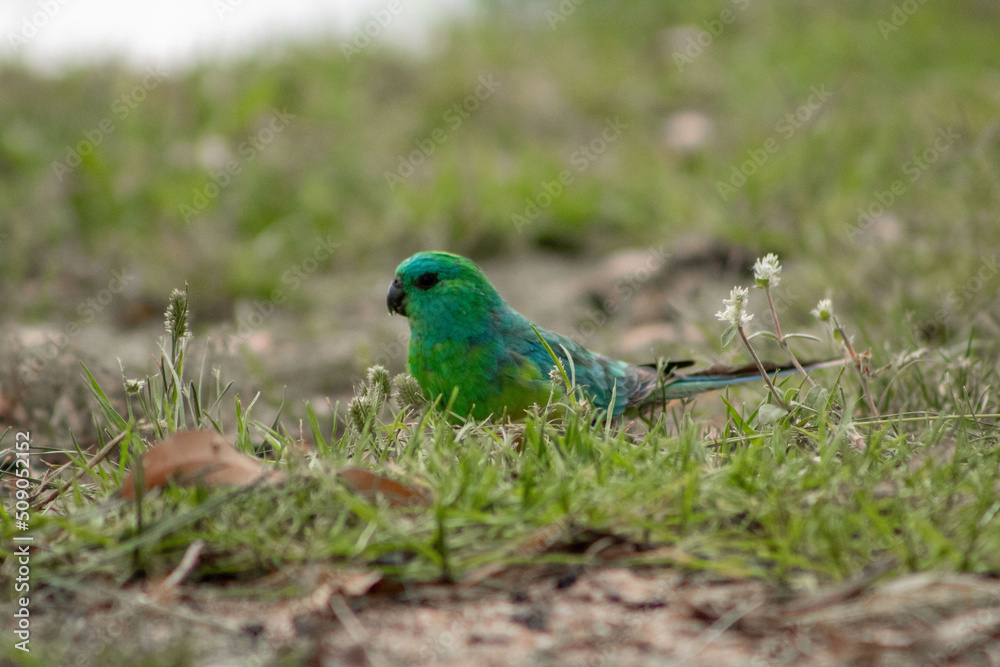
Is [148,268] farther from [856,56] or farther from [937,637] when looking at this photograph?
[856,56]

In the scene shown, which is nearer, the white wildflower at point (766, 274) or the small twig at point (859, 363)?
the white wildflower at point (766, 274)

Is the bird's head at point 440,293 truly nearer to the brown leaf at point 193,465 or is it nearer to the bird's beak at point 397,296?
the bird's beak at point 397,296

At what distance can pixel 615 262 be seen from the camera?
5.55m

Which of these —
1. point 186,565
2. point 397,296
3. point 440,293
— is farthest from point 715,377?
point 186,565

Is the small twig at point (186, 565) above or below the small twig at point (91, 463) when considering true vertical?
below

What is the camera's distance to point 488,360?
2.99 meters

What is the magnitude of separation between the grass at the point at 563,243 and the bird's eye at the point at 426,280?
1.63 ft

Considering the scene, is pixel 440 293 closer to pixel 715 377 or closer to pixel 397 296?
pixel 397 296

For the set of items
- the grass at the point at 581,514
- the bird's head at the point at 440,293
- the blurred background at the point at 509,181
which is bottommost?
the grass at the point at 581,514

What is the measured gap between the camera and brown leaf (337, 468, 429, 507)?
1.95 metres

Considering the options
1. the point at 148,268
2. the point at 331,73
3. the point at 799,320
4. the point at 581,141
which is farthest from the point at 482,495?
the point at 331,73

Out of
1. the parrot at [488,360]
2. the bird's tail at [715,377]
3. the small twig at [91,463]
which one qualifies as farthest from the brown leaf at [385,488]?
the bird's tail at [715,377]

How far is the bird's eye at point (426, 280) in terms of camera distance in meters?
3.19

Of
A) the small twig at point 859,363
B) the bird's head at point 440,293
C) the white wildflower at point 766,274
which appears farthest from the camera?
the bird's head at point 440,293
